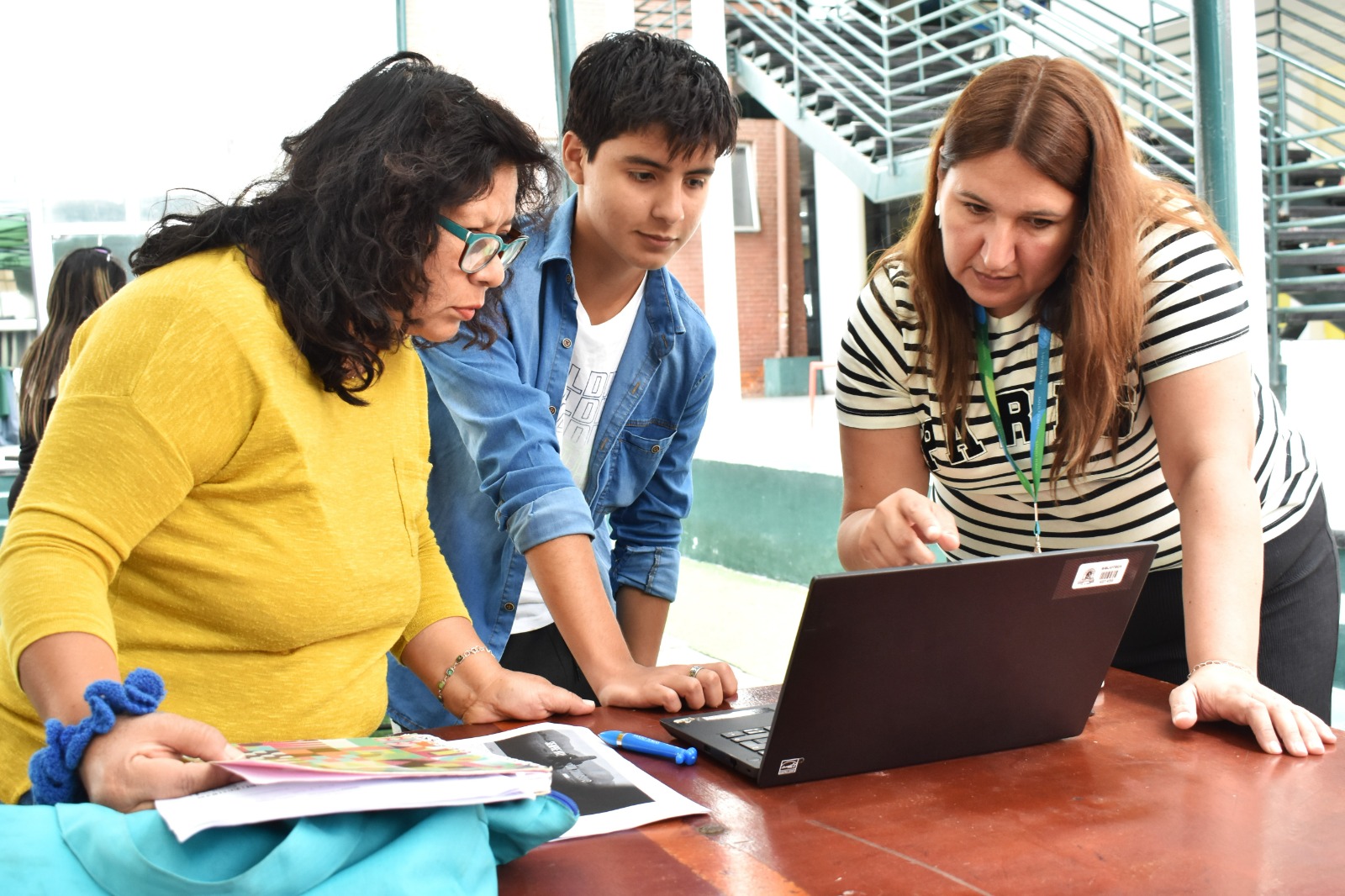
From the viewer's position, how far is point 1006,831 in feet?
3.22

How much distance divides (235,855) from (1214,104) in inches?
103

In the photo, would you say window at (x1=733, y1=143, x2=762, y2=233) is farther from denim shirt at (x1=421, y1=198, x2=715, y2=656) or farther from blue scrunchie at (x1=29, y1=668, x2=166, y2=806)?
blue scrunchie at (x1=29, y1=668, x2=166, y2=806)

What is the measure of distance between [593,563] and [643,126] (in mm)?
611

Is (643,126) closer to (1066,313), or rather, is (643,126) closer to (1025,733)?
(1066,313)

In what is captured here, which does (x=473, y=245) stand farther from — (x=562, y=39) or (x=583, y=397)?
(x=562, y=39)

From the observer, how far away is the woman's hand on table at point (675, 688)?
139 cm

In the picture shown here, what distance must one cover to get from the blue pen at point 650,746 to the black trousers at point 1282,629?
71cm

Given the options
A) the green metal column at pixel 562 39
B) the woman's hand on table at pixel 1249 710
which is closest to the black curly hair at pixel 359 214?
the woman's hand on table at pixel 1249 710

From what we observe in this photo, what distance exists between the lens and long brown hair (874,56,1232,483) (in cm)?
139

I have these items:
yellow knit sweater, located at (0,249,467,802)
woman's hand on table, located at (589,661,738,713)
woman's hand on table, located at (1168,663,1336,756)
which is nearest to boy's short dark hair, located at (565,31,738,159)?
yellow knit sweater, located at (0,249,467,802)

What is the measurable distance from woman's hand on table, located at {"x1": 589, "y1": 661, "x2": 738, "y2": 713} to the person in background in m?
2.59

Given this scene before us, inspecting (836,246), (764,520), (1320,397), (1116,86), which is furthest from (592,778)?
(836,246)

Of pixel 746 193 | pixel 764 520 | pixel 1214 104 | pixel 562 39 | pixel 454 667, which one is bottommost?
pixel 764 520

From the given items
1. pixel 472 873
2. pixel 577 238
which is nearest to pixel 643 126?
pixel 577 238
